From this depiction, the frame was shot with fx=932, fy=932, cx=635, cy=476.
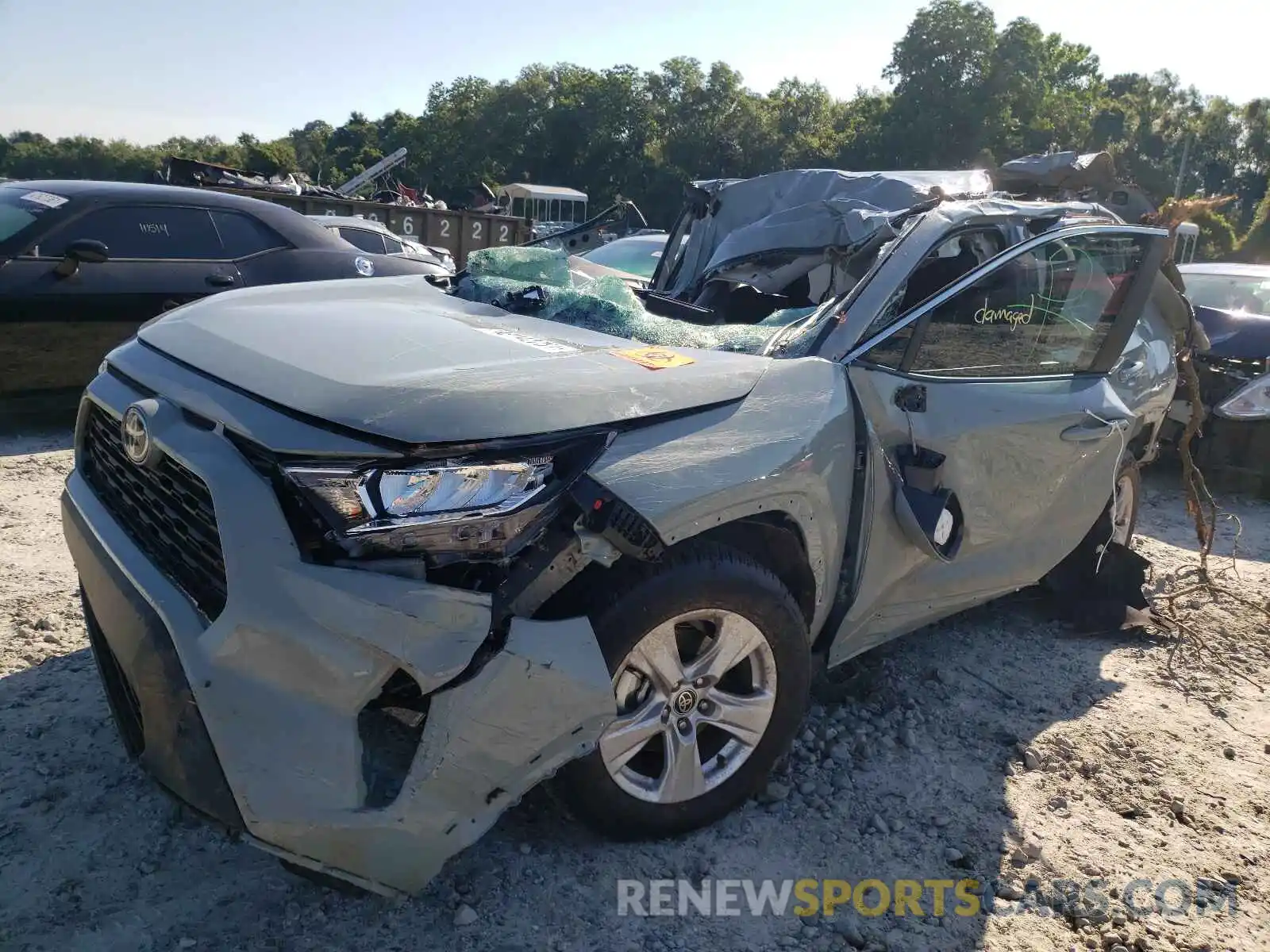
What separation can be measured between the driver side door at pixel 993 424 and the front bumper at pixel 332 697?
48.4 inches

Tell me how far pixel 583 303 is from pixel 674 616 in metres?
1.32

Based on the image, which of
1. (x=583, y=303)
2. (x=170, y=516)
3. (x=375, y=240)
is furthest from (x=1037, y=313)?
(x=375, y=240)

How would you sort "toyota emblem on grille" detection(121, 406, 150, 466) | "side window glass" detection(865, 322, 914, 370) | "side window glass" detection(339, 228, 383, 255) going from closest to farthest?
"toyota emblem on grille" detection(121, 406, 150, 466) < "side window glass" detection(865, 322, 914, 370) < "side window glass" detection(339, 228, 383, 255)

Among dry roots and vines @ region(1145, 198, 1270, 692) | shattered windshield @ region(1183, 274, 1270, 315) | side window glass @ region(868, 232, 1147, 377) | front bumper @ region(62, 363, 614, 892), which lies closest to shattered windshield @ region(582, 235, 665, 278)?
shattered windshield @ region(1183, 274, 1270, 315)

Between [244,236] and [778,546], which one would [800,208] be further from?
[244,236]

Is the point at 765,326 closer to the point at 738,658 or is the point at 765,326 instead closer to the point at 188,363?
the point at 738,658

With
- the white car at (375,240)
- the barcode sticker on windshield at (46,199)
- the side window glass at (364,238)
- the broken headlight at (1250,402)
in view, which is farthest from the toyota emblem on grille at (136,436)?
the broken headlight at (1250,402)

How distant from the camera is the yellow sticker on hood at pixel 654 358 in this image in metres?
2.47

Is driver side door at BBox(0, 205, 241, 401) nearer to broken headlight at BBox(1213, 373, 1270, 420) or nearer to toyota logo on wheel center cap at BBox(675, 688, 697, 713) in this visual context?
toyota logo on wheel center cap at BBox(675, 688, 697, 713)

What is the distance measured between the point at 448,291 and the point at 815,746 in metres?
2.13

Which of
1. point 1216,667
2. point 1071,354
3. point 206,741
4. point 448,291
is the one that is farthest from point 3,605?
point 1216,667

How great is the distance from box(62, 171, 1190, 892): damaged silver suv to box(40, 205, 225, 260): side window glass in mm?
3401

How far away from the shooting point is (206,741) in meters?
1.87

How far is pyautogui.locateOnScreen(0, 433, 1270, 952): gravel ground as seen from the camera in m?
2.24
